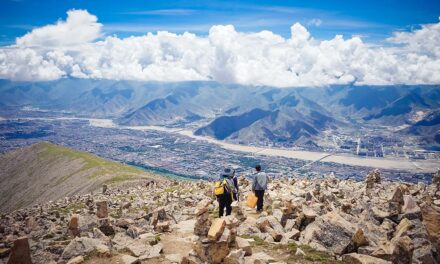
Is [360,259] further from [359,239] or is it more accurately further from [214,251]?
[214,251]

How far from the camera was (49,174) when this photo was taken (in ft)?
430

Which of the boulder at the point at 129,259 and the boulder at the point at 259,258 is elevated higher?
the boulder at the point at 259,258

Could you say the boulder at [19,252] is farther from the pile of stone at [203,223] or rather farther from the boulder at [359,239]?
the boulder at [359,239]

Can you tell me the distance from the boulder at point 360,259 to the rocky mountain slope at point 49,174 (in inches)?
3055

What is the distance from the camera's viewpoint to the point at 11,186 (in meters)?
134

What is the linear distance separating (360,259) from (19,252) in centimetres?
1554

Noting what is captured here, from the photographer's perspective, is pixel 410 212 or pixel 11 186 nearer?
pixel 410 212

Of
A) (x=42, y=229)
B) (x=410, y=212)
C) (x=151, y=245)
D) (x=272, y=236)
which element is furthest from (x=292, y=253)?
(x=42, y=229)

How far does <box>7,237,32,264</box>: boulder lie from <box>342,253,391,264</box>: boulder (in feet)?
48.7

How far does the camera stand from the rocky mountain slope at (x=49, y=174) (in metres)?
97.6

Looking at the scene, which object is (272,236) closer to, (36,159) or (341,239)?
(341,239)

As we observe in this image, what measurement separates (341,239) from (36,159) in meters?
172

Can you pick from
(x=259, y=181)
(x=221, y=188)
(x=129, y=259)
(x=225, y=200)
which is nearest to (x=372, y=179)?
(x=259, y=181)

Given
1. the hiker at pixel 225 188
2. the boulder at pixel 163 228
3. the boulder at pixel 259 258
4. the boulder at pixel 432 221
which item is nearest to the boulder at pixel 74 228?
the boulder at pixel 163 228
